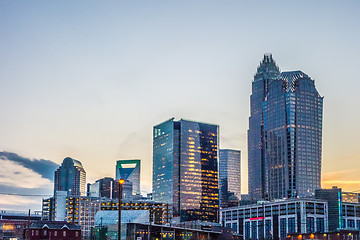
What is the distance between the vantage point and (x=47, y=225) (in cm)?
18962

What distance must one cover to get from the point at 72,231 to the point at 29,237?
52.5 feet

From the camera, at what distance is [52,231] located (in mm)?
188875

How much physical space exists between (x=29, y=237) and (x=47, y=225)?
8203 mm

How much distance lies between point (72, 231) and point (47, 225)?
9239mm

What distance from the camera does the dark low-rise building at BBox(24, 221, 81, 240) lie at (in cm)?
18538

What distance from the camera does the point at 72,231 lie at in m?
194

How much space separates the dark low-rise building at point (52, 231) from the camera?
18538 cm

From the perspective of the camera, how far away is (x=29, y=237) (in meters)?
183
